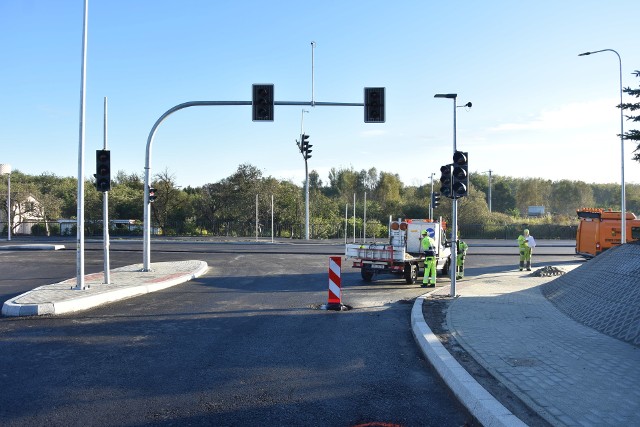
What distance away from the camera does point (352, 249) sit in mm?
17031

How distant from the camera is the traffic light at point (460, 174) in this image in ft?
40.7

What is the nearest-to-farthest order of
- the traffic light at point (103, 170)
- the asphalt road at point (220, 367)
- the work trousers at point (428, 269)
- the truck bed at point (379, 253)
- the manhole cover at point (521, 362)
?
the asphalt road at point (220, 367) → the manhole cover at point (521, 362) → the traffic light at point (103, 170) → the work trousers at point (428, 269) → the truck bed at point (379, 253)

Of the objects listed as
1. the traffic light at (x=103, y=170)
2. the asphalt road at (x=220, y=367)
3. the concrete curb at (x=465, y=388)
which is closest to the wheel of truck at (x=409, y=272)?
the asphalt road at (x=220, y=367)

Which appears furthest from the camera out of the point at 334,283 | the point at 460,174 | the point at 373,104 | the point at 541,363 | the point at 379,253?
the point at 379,253

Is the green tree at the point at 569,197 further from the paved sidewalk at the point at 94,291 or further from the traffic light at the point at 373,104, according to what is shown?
the paved sidewalk at the point at 94,291

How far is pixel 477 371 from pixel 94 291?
9.44 meters

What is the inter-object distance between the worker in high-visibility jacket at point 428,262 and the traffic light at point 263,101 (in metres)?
6.31

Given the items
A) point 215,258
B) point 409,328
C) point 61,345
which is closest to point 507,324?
point 409,328

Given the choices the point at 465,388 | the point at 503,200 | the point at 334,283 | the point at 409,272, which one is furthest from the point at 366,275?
the point at 503,200

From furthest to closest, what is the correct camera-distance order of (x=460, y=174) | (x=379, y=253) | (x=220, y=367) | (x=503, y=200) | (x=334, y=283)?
(x=503, y=200) < (x=379, y=253) < (x=460, y=174) < (x=334, y=283) < (x=220, y=367)

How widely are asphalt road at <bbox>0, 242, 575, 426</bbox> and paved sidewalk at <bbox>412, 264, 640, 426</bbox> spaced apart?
10.9 inches

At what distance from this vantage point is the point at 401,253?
16.2 metres

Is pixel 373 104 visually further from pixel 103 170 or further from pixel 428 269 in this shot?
pixel 103 170

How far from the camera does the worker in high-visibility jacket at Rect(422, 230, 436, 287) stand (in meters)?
16.1
